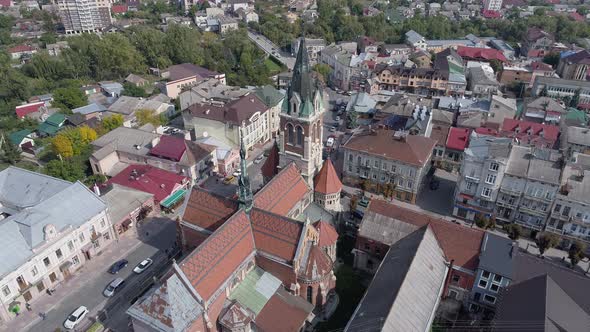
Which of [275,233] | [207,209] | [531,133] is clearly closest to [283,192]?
[275,233]

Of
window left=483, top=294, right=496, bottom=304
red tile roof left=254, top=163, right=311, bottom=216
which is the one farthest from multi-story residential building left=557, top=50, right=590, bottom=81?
red tile roof left=254, top=163, right=311, bottom=216

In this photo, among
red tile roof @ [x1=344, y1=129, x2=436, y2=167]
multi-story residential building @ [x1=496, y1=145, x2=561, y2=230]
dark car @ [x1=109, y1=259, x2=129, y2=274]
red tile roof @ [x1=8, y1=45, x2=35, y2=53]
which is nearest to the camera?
dark car @ [x1=109, y1=259, x2=129, y2=274]

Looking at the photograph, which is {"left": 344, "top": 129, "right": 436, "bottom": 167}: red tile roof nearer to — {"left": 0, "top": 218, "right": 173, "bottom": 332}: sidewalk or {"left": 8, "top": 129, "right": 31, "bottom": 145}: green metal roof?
{"left": 0, "top": 218, "right": 173, "bottom": 332}: sidewalk

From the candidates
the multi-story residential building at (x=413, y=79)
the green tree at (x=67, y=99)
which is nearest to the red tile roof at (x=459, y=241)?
the multi-story residential building at (x=413, y=79)

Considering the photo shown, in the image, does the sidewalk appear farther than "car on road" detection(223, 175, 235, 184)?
No

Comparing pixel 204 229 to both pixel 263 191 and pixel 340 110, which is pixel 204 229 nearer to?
pixel 263 191

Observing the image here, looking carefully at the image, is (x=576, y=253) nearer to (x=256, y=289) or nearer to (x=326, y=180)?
(x=326, y=180)

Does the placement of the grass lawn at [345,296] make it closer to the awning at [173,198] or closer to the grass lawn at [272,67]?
the awning at [173,198]
